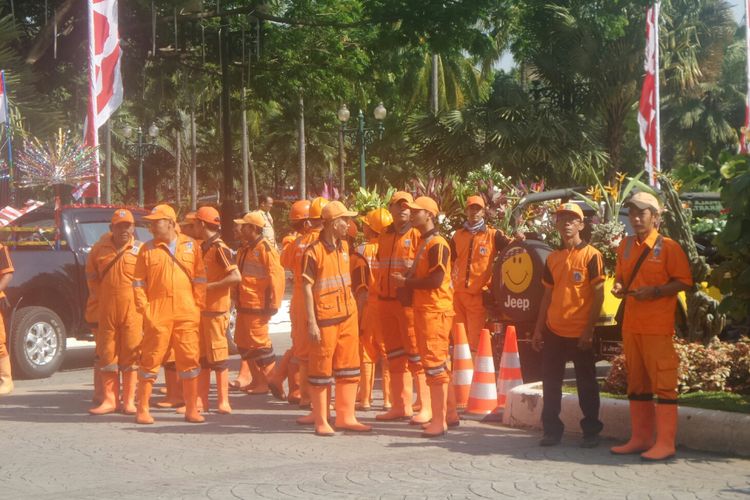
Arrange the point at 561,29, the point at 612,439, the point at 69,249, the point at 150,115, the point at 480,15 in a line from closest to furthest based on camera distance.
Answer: the point at 612,439, the point at 69,249, the point at 480,15, the point at 561,29, the point at 150,115

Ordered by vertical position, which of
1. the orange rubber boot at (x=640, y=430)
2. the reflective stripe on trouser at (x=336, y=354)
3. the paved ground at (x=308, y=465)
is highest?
the reflective stripe on trouser at (x=336, y=354)

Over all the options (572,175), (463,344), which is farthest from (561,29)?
(463,344)

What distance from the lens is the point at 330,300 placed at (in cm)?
975

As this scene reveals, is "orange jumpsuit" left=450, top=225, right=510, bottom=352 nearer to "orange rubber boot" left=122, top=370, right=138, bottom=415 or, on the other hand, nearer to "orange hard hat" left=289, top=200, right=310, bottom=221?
"orange hard hat" left=289, top=200, right=310, bottom=221

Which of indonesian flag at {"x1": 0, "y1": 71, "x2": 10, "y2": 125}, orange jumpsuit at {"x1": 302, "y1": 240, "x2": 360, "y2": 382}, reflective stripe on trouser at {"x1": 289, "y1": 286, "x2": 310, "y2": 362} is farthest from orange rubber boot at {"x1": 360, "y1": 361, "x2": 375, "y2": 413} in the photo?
indonesian flag at {"x1": 0, "y1": 71, "x2": 10, "y2": 125}

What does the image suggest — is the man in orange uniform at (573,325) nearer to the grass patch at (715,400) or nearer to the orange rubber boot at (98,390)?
the grass patch at (715,400)

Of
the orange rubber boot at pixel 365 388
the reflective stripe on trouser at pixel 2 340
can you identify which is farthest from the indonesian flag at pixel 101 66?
the orange rubber boot at pixel 365 388

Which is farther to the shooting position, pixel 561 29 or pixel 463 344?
pixel 561 29

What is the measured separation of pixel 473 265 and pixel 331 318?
7.97 feet

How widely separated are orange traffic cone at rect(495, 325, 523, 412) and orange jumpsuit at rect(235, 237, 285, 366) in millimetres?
2217

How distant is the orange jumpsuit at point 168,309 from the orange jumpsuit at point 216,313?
1.37ft

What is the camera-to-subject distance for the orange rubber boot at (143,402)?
10.5 meters

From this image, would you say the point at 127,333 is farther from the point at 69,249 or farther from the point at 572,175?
the point at 572,175

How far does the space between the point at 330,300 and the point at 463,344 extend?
1887mm
